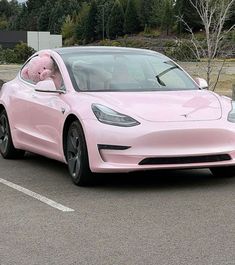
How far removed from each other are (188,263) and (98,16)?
152003 mm

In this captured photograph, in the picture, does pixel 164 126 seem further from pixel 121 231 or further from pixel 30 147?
pixel 30 147

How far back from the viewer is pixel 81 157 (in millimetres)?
6660

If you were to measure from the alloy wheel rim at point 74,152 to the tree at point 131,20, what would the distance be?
457ft

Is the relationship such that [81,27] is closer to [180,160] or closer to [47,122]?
[47,122]

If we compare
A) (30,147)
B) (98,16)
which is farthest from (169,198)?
(98,16)

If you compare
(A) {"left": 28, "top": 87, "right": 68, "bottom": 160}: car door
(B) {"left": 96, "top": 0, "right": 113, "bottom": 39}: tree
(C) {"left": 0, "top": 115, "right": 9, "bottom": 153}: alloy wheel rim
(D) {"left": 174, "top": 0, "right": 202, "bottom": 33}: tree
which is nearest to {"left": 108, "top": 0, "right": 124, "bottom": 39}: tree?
(B) {"left": 96, "top": 0, "right": 113, "bottom": 39}: tree

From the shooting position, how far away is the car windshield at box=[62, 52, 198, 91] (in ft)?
24.2

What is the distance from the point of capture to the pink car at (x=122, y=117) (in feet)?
21.0

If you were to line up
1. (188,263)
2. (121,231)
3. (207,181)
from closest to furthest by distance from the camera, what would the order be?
1. (188,263)
2. (121,231)
3. (207,181)

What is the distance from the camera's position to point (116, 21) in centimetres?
14688

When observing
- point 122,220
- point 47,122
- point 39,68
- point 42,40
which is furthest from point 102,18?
point 122,220

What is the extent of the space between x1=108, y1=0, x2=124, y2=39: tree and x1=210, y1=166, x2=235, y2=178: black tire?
462ft

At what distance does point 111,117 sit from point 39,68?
2.07m

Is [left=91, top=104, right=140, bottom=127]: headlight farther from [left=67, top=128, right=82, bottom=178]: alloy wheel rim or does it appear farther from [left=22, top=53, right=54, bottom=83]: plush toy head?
[left=22, top=53, right=54, bottom=83]: plush toy head
